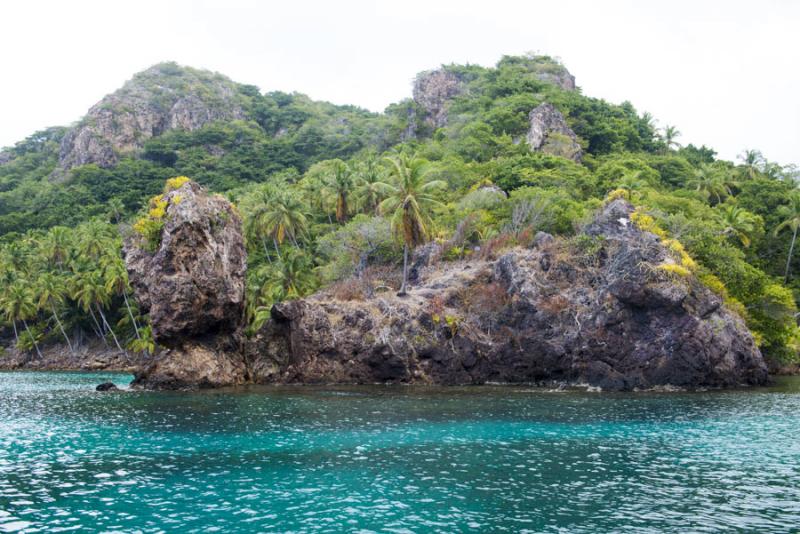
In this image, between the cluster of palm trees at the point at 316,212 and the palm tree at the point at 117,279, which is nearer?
the cluster of palm trees at the point at 316,212

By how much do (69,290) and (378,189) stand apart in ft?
138

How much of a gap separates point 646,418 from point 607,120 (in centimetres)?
7844

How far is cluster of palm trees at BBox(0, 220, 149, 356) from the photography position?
252 feet

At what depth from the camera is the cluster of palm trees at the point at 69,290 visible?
252 feet

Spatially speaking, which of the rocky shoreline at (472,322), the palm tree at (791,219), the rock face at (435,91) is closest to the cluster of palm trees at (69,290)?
the rocky shoreline at (472,322)

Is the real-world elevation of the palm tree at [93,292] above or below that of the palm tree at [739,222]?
below

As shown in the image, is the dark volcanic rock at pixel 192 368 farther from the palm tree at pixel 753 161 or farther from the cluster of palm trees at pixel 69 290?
the palm tree at pixel 753 161

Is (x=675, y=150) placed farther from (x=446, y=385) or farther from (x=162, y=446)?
(x=162, y=446)

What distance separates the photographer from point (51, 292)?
7744 cm

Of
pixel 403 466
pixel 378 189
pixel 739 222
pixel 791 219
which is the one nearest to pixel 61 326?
pixel 378 189

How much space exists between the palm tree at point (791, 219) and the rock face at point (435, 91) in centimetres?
6676

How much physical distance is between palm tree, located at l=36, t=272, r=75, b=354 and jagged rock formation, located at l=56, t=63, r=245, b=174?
56.9m

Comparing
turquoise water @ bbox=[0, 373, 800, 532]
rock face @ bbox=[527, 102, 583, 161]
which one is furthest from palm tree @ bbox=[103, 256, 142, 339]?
rock face @ bbox=[527, 102, 583, 161]

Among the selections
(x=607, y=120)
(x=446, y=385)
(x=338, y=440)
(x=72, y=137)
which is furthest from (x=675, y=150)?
(x=72, y=137)
